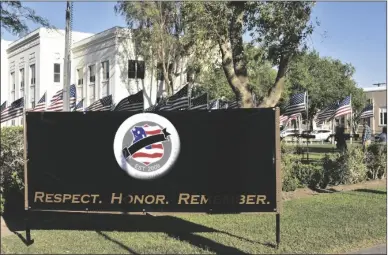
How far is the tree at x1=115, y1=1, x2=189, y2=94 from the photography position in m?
27.2

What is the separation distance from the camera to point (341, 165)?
Answer: 12.4 m

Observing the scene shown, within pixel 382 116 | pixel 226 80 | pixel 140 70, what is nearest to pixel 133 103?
pixel 226 80

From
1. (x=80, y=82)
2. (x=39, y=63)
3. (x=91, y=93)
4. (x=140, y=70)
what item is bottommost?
(x=91, y=93)

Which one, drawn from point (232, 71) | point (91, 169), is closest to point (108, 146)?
point (91, 169)

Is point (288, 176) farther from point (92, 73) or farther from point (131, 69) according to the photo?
point (92, 73)

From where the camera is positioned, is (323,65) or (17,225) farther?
(323,65)

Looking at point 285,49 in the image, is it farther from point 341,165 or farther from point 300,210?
point 300,210

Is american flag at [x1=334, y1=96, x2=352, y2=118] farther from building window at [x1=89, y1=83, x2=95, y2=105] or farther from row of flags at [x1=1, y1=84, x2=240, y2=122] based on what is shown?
building window at [x1=89, y1=83, x2=95, y2=105]

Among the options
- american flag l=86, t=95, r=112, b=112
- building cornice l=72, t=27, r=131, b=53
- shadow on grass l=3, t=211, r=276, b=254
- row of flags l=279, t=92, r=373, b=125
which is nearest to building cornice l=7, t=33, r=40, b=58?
building cornice l=72, t=27, r=131, b=53

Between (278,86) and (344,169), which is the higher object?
(278,86)

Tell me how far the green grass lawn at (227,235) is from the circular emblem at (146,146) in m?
0.94

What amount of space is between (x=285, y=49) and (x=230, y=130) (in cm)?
698

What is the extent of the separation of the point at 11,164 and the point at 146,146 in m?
2.62

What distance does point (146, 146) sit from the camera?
20.9 feet
